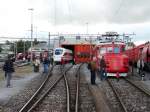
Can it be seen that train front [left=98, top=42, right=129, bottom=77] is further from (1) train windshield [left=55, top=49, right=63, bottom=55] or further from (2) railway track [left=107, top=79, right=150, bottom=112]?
(1) train windshield [left=55, top=49, right=63, bottom=55]

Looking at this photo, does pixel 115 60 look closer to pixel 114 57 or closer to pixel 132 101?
pixel 114 57

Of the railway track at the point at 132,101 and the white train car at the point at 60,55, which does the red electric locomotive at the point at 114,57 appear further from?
the white train car at the point at 60,55

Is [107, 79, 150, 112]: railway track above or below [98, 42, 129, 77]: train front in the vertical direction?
below

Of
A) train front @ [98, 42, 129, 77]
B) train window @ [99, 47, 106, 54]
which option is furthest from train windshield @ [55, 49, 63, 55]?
train front @ [98, 42, 129, 77]

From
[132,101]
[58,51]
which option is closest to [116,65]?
[132,101]

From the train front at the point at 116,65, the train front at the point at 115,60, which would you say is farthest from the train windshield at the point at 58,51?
the train front at the point at 116,65

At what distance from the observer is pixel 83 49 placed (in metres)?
64.7

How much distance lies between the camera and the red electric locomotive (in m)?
33.1

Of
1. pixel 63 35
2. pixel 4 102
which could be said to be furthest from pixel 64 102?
pixel 63 35

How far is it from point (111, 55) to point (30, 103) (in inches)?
650

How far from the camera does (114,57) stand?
3350 cm

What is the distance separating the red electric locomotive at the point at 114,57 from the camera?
33.1 meters

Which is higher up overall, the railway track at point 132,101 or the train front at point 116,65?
the train front at point 116,65

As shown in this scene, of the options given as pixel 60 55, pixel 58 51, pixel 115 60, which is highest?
pixel 115 60
